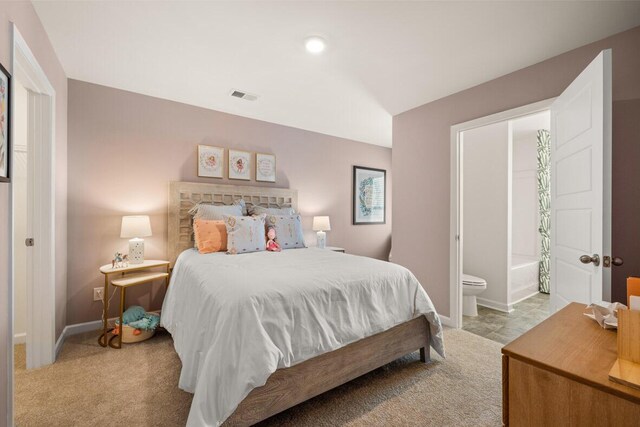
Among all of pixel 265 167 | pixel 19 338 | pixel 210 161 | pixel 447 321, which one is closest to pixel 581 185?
pixel 447 321

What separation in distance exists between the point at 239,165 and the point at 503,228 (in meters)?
3.54

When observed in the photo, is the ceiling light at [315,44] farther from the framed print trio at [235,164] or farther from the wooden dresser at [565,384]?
the wooden dresser at [565,384]

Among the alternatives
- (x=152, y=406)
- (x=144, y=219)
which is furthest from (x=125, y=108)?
(x=152, y=406)

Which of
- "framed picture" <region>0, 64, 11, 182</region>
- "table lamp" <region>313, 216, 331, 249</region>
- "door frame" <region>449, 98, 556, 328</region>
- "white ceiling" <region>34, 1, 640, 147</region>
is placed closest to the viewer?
"framed picture" <region>0, 64, 11, 182</region>

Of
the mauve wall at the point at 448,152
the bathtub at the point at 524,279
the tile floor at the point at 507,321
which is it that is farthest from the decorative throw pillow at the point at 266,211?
the bathtub at the point at 524,279

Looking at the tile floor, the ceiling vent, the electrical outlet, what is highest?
the ceiling vent

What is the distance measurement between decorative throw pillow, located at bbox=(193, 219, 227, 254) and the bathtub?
361cm

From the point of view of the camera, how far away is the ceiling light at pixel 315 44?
2111 millimetres

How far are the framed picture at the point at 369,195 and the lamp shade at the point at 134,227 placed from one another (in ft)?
10.8

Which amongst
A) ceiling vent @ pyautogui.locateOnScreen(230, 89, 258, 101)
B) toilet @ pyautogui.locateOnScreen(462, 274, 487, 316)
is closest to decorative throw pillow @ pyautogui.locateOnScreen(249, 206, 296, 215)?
ceiling vent @ pyautogui.locateOnScreen(230, 89, 258, 101)

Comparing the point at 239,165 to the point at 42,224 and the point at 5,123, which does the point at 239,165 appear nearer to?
the point at 42,224

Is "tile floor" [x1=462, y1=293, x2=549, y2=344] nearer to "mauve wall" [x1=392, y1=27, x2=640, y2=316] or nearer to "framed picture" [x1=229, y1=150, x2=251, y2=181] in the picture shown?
"mauve wall" [x1=392, y1=27, x2=640, y2=316]

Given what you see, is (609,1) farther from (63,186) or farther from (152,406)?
(63,186)

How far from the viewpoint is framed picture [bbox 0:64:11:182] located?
1.37 meters
